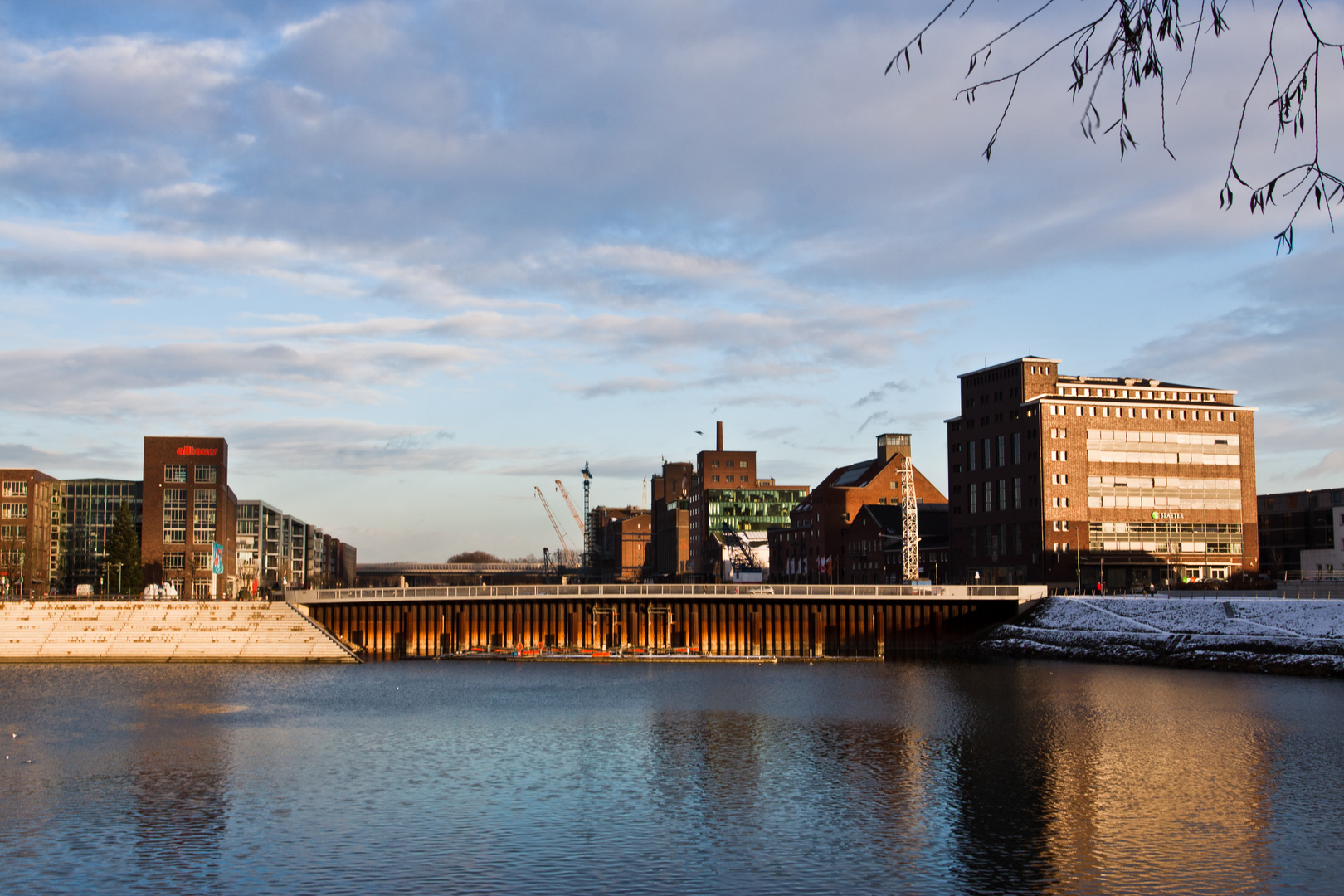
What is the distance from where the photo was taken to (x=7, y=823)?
39.8 meters

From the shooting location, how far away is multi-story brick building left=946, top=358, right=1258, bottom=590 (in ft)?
518

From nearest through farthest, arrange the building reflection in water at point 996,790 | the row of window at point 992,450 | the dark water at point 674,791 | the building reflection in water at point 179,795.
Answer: the dark water at point 674,791
the building reflection in water at point 179,795
the building reflection in water at point 996,790
the row of window at point 992,450

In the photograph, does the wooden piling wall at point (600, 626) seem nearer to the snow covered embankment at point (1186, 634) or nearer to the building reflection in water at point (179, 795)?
the snow covered embankment at point (1186, 634)

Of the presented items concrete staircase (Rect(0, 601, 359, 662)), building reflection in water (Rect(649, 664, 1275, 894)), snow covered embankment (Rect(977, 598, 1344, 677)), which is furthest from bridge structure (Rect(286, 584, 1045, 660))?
building reflection in water (Rect(649, 664, 1275, 894))

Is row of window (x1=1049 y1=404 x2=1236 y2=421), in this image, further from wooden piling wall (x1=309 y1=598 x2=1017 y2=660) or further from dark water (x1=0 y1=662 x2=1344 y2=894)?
dark water (x1=0 y1=662 x2=1344 y2=894)

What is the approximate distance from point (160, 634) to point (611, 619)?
44.6m

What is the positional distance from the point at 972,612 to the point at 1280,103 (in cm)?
12301

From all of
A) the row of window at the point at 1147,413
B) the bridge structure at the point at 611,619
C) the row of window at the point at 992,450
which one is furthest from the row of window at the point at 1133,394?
the bridge structure at the point at 611,619

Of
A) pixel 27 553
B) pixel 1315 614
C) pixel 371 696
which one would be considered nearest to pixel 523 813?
pixel 371 696

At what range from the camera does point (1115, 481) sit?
160500 mm

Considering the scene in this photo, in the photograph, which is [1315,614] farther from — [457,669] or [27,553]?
[27,553]

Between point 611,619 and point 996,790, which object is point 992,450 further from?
point 996,790

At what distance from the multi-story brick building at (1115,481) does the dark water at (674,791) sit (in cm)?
7669

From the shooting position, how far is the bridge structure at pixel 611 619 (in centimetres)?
12569
